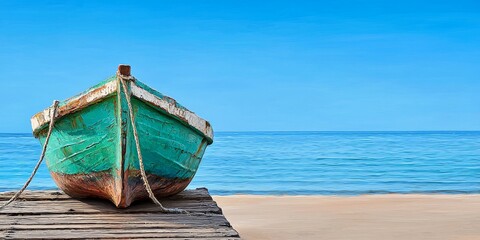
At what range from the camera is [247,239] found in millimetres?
7734

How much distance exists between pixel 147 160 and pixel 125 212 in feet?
1.64

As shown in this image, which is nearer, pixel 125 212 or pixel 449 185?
pixel 125 212

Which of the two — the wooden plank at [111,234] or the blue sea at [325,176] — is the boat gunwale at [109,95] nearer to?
the wooden plank at [111,234]

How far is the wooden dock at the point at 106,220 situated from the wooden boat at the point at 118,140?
156 mm

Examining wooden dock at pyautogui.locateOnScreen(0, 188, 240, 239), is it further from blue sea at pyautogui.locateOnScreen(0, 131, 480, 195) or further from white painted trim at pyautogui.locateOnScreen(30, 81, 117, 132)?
blue sea at pyautogui.locateOnScreen(0, 131, 480, 195)

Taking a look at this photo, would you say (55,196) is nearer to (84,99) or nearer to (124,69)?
(84,99)

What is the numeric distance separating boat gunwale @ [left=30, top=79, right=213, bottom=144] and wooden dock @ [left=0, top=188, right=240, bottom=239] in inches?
30.8

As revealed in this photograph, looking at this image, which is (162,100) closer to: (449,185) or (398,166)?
(449,185)

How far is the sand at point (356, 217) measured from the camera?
8.12 meters

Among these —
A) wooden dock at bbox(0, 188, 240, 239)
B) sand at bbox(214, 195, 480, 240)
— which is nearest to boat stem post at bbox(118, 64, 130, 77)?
wooden dock at bbox(0, 188, 240, 239)

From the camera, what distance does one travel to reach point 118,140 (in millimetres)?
5164

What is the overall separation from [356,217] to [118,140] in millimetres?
5671

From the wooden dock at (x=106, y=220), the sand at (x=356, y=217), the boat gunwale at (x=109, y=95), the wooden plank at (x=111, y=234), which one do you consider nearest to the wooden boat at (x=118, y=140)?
the boat gunwale at (x=109, y=95)

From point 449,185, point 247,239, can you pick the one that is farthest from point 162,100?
point 449,185
